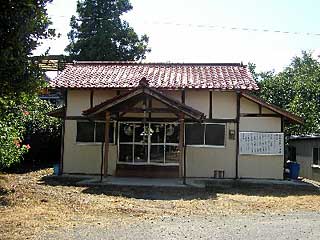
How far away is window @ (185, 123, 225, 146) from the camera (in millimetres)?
17469

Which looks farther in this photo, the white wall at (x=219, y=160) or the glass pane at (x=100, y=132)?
the glass pane at (x=100, y=132)

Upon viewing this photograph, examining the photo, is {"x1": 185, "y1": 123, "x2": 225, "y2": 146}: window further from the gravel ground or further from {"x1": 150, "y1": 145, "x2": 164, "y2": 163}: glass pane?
the gravel ground

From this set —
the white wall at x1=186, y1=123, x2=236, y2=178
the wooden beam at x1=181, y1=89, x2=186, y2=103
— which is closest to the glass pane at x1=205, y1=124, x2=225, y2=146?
the white wall at x1=186, y1=123, x2=236, y2=178

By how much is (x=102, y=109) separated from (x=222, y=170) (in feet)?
17.8

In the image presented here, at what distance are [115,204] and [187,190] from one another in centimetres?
363

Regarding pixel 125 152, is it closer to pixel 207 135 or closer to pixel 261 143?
pixel 207 135

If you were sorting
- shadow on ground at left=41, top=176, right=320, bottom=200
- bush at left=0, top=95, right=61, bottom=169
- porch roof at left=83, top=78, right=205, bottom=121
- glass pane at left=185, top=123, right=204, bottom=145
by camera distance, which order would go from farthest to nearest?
glass pane at left=185, top=123, right=204, bottom=145, porch roof at left=83, top=78, right=205, bottom=121, bush at left=0, top=95, right=61, bottom=169, shadow on ground at left=41, top=176, right=320, bottom=200

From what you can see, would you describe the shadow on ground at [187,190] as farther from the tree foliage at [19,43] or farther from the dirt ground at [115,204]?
the tree foliage at [19,43]

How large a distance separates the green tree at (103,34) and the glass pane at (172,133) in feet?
62.4

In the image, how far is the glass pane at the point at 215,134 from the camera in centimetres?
1747

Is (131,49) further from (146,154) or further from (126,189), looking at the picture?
(126,189)

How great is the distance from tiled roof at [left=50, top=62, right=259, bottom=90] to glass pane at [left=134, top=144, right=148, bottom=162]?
250 centimetres

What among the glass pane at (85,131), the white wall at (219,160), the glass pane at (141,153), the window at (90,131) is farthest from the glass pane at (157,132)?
the glass pane at (85,131)

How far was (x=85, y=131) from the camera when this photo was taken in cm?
1792
